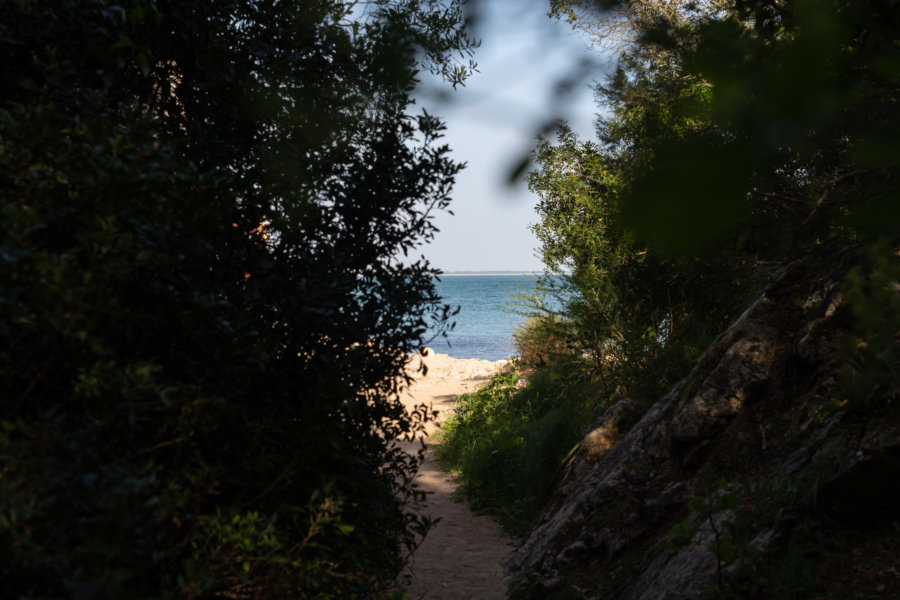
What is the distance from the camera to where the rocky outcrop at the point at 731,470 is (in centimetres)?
339

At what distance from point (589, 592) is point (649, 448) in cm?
134

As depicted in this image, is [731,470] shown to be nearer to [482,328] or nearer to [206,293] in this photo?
[206,293]

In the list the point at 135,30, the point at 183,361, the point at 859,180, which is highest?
the point at 135,30

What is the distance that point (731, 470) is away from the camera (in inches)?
174

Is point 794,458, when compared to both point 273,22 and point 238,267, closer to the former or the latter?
point 238,267

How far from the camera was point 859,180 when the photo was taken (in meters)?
2.90

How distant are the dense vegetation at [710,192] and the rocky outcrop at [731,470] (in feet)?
0.99

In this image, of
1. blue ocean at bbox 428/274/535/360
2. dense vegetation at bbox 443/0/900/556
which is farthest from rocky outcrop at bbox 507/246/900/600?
blue ocean at bbox 428/274/535/360

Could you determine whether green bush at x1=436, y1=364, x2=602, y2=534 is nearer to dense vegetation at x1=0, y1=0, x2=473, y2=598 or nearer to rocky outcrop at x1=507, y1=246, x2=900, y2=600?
rocky outcrop at x1=507, y1=246, x2=900, y2=600

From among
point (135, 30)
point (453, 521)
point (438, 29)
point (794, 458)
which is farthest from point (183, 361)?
point (453, 521)

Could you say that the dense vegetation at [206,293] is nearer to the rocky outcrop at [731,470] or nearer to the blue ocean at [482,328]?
the rocky outcrop at [731,470]

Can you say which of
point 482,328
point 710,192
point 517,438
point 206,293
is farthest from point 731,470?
point 482,328

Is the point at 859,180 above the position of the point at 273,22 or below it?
below

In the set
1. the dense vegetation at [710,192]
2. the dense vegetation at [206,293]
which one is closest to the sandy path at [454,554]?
the dense vegetation at [710,192]
